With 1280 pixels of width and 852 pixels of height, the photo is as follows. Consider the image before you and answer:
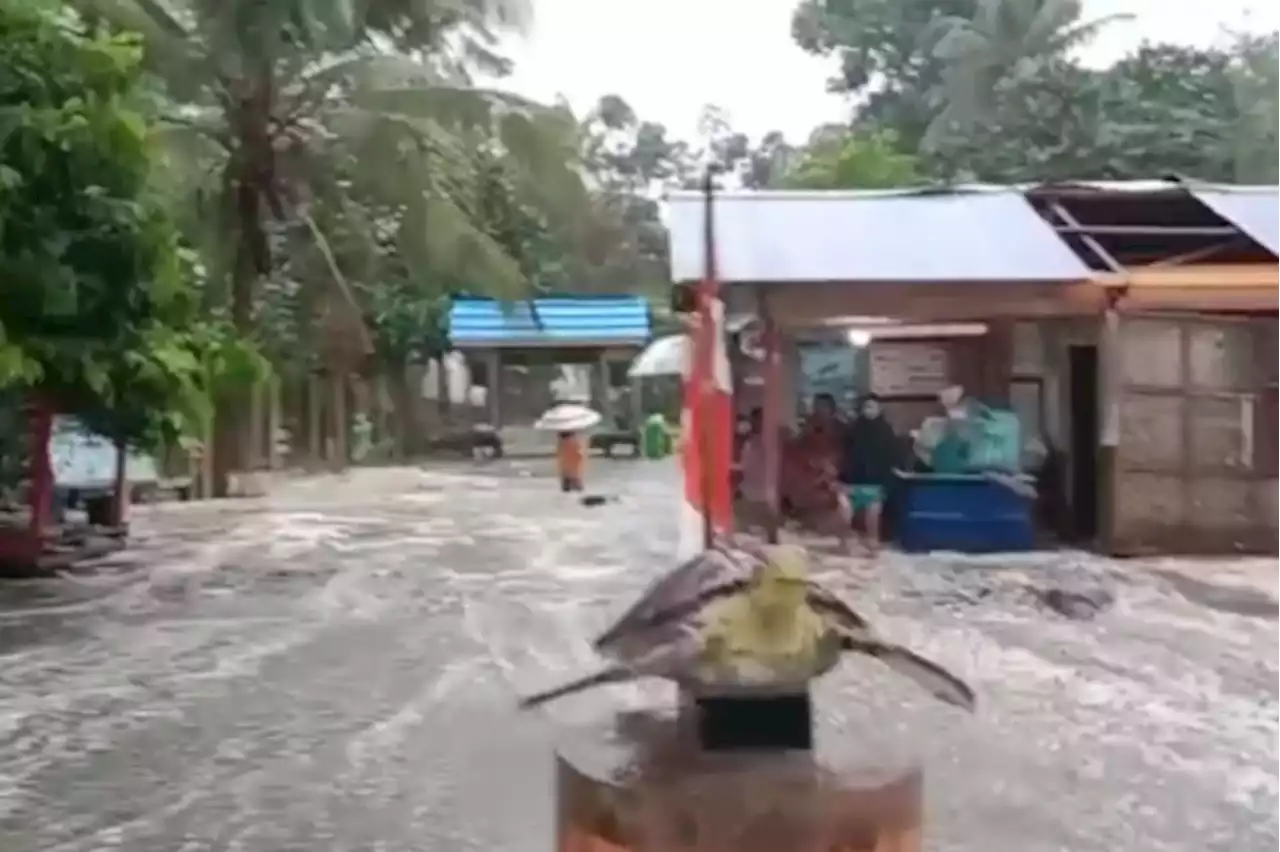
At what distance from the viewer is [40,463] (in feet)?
29.9

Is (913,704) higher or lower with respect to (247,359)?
lower

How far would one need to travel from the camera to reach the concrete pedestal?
8.43ft

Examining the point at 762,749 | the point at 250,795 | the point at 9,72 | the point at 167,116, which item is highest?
the point at 167,116

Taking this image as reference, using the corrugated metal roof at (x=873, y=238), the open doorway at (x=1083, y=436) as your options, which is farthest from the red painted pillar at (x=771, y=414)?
the open doorway at (x=1083, y=436)

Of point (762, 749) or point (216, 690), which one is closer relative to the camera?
point (762, 749)

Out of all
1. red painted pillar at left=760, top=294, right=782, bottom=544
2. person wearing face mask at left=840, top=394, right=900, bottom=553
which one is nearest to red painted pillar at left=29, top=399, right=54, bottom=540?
red painted pillar at left=760, top=294, right=782, bottom=544

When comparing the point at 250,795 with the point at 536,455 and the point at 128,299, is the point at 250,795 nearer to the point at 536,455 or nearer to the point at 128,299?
the point at 128,299

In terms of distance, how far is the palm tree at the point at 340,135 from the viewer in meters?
13.2

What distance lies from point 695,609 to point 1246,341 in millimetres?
8112

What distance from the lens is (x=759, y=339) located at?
32.1 ft

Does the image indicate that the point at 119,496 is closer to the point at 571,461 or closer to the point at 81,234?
the point at 81,234

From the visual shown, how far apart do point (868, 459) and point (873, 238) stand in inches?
53.9

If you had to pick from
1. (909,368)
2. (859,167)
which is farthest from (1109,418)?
(859,167)

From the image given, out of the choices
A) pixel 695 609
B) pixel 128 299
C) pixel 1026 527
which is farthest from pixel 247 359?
pixel 695 609
